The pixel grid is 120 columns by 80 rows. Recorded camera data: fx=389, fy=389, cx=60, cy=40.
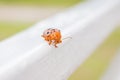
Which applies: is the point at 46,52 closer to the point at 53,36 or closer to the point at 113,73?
the point at 53,36

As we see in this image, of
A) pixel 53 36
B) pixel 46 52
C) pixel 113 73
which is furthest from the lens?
pixel 113 73

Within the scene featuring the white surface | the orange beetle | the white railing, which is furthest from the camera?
the white surface

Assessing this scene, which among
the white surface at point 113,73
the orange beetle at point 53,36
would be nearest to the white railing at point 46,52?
the orange beetle at point 53,36

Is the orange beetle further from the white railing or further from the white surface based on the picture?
the white surface

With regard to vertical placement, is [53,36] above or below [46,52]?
above

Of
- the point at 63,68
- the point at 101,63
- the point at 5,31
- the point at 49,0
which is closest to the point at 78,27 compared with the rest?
the point at 63,68

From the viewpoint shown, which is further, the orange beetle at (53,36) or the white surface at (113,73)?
the white surface at (113,73)

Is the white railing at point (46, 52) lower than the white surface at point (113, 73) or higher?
lower

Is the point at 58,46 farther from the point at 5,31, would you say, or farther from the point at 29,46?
the point at 5,31

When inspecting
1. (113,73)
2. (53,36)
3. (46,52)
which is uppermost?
(113,73)

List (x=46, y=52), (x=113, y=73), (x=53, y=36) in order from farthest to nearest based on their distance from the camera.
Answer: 1. (x=113, y=73)
2. (x=53, y=36)
3. (x=46, y=52)

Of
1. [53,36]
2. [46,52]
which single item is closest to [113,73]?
[53,36]

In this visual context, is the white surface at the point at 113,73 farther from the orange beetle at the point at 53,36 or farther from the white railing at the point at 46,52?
the orange beetle at the point at 53,36

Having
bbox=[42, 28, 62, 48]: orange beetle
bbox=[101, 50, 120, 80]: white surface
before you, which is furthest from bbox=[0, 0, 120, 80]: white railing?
bbox=[101, 50, 120, 80]: white surface
